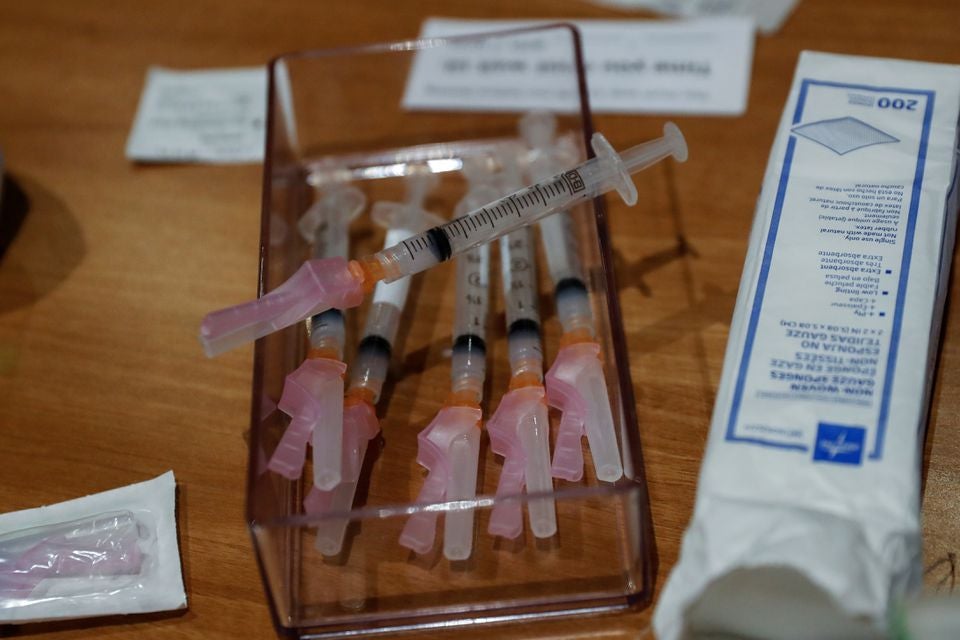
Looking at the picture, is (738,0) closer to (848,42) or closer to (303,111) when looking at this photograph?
(848,42)

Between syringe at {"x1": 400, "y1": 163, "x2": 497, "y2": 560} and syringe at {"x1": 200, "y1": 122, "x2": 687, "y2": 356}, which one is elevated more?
syringe at {"x1": 200, "y1": 122, "x2": 687, "y2": 356}

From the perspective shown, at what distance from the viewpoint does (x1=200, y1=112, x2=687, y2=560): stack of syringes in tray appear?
2.08ft

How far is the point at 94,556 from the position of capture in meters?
0.66

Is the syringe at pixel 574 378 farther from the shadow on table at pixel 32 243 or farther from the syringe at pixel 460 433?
the shadow on table at pixel 32 243

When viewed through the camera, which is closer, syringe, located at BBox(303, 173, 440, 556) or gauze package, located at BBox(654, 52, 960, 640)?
gauze package, located at BBox(654, 52, 960, 640)

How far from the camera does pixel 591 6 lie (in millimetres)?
1087

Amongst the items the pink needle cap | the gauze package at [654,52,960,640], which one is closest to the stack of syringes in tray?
the pink needle cap

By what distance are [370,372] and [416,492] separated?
11cm

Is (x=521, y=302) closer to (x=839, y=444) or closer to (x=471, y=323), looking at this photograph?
(x=471, y=323)

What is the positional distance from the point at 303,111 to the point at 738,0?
0.49 metres

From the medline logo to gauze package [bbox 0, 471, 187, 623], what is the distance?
0.41m

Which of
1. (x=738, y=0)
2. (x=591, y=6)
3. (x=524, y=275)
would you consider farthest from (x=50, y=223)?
(x=738, y=0)

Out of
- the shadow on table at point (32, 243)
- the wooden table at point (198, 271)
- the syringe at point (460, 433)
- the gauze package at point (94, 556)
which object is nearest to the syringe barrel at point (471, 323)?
the syringe at point (460, 433)

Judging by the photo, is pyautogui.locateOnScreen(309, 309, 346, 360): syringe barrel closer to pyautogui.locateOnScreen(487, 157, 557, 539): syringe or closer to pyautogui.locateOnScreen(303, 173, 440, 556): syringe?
pyautogui.locateOnScreen(303, 173, 440, 556): syringe
